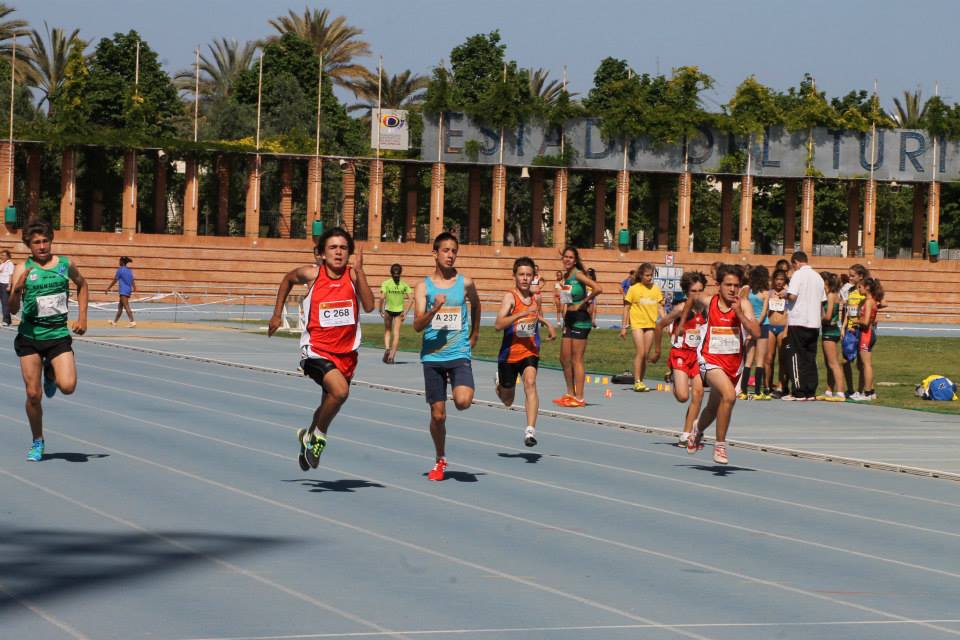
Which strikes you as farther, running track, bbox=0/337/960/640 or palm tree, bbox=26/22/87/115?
palm tree, bbox=26/22/87/115

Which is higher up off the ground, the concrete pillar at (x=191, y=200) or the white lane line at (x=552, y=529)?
the concrete pillar at (x=191, y=200)

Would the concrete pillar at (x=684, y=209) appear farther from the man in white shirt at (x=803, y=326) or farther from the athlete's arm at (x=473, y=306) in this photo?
the athlete's arm at (x=473, y=306)

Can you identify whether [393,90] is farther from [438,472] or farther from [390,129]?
[438,472]

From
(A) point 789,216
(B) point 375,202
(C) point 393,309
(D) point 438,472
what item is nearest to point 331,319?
(D) point 438,472

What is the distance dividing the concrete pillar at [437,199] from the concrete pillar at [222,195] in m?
8.55

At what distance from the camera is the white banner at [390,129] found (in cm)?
6631

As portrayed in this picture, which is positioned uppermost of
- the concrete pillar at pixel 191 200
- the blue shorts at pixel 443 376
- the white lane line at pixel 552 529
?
the concrete pillar at pixel 191 200

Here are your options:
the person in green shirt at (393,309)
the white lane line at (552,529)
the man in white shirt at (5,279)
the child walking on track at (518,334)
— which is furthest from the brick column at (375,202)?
the white lane line at (552,529)

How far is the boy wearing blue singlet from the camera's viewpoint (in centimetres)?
1247

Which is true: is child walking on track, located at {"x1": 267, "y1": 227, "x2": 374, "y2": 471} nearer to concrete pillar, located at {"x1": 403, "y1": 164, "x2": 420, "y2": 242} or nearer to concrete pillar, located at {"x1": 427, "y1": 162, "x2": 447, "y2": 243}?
concrete pillar, located at {"x1": 427, "y1": 162, "x2": 447, "y2": 243}

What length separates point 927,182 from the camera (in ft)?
231

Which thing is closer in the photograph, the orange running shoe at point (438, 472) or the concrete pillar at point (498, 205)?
the orange running shoe at point (438, 472)

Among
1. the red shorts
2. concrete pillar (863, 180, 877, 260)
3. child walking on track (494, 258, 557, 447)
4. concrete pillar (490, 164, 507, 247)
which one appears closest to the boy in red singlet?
child walking on track (494, 258, 557, 447)

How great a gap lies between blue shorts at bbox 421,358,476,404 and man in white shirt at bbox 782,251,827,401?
996 cm
